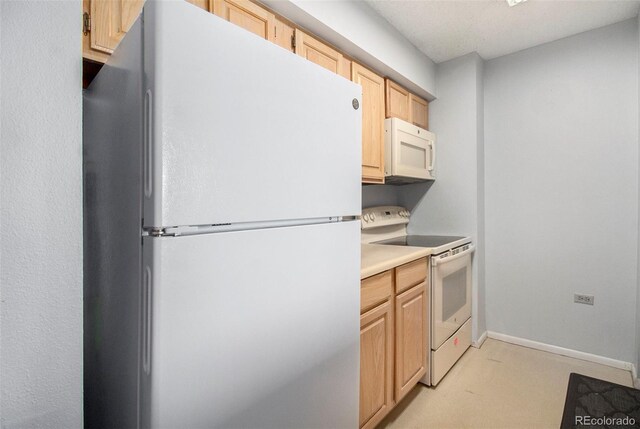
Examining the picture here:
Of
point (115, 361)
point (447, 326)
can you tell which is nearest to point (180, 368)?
point (115, 361)

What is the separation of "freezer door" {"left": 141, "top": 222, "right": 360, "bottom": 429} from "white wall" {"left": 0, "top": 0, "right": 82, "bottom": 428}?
0.25 meters

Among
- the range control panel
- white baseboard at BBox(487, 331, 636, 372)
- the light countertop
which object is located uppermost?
the range control panel

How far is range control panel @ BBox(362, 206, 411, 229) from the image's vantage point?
244cm

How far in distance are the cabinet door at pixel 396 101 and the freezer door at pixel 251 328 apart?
1553mm

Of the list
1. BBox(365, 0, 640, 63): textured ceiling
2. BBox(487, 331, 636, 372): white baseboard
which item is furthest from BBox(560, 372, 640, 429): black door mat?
BBox(365, 0, 640, 63): textured ceiling

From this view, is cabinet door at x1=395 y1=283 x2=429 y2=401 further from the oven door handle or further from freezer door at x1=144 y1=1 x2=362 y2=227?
freezer door at x1=144 y1=1 x2=362 y2=227

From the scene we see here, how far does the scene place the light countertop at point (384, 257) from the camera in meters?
1.46

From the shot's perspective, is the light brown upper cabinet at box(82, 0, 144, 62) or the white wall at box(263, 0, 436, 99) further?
the white wall at box(263, 0, 436, 99)

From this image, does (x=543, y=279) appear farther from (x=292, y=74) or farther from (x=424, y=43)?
(x=292, y=74)

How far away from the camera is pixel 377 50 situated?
2025mm

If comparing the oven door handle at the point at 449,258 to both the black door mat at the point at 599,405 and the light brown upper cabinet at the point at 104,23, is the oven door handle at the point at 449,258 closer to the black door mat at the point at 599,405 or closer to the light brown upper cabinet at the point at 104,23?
the black door mat at the point at 599,405

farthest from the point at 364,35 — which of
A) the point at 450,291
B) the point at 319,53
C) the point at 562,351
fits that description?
the point at 562,351

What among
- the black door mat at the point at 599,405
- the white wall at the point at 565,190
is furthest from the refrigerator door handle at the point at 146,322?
the white wall at the point at 565,190

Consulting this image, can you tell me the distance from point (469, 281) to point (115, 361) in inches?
98.8
